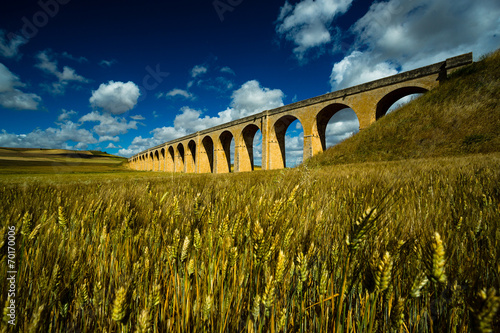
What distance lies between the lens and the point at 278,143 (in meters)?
23.8

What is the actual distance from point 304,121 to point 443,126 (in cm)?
1083

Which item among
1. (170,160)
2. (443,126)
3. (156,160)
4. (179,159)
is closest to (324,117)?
(443,126)

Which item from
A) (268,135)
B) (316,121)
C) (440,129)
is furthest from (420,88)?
(268,135)

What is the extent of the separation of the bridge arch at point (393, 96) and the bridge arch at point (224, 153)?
18385mm

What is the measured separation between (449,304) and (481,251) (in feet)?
1.28

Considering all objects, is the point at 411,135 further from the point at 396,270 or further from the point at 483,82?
the point at 396,270

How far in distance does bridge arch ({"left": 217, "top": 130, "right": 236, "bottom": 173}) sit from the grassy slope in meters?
18.7

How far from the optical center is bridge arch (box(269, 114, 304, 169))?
23.2 m

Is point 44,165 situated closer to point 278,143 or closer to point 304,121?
point 278,143

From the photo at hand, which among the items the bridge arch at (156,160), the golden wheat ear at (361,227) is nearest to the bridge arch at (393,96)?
the golden wheat ear at (361,227)

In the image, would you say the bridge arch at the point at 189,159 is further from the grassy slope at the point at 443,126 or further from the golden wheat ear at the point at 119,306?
the golden wheat ear at the point at 119,306

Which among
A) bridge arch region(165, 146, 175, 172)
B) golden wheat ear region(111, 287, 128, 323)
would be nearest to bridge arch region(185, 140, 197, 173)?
bridge arch region(165, 146, 175, 172)

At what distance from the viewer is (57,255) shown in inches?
25.3

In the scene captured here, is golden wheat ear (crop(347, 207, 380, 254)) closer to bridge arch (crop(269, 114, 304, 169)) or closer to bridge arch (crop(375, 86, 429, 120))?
bridge arch (crop(375, 86, 429, 120))
